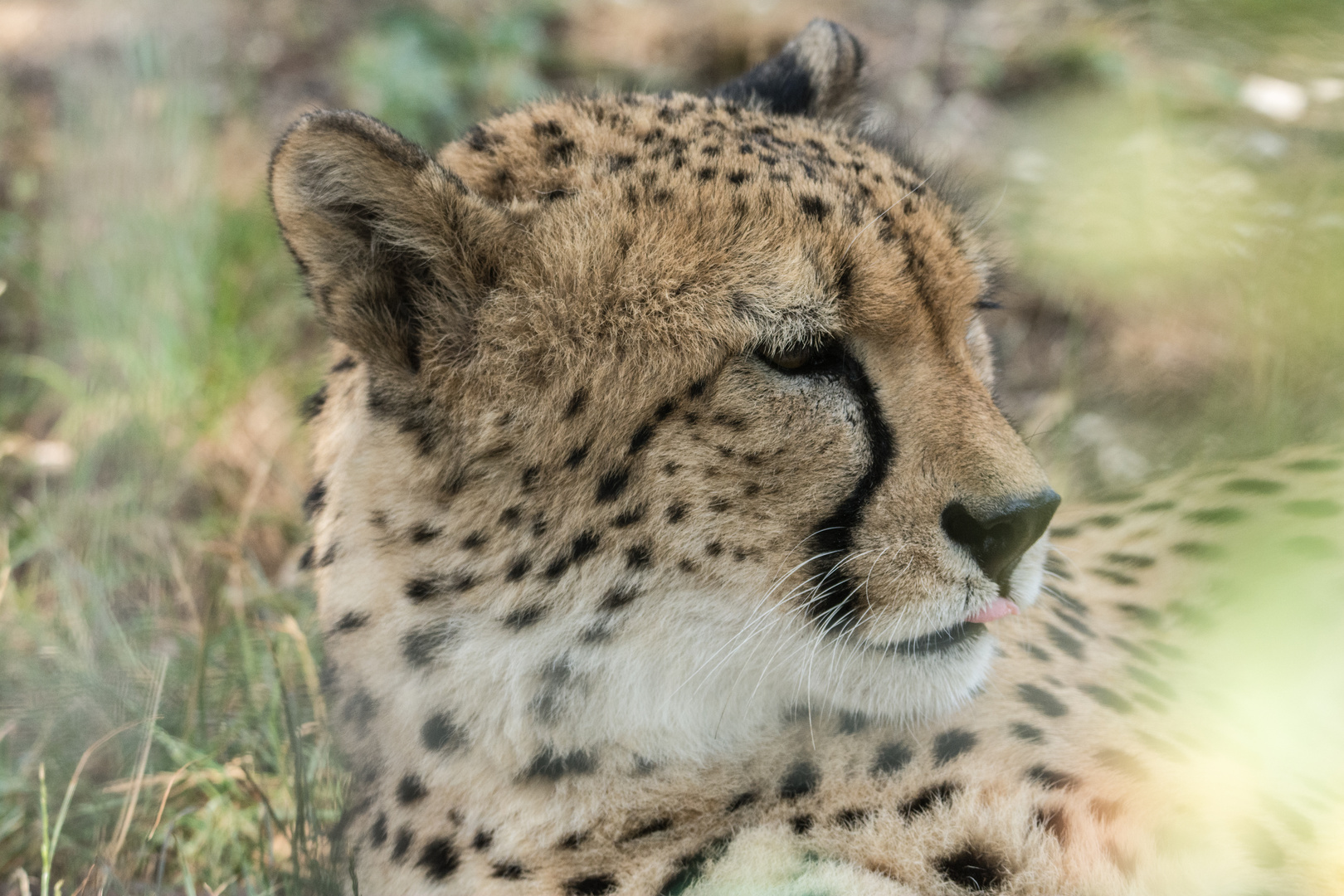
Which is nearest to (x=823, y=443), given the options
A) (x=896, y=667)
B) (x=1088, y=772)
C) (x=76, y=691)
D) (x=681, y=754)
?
(x=896, y=667)

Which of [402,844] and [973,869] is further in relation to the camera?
[402,844]

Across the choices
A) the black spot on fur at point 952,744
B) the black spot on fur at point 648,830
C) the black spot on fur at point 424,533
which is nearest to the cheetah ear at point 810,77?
the black spot on fur at point 424,533

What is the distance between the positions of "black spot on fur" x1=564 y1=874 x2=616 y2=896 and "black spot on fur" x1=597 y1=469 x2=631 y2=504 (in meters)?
0.45

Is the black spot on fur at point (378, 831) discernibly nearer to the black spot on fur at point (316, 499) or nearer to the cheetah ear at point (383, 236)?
the black spot on fur at point (316, 499)

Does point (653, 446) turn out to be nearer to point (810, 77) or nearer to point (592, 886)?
point (592, 886)

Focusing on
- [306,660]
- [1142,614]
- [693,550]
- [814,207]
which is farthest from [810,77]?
[306,660]

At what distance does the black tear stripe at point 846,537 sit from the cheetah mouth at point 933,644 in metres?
0.07

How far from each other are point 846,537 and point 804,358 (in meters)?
0.22

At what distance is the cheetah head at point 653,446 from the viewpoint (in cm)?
140

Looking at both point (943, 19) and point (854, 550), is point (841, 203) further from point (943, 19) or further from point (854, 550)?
point (943, 19)

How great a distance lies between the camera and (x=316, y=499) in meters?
1.67

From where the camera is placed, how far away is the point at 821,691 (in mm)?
1487

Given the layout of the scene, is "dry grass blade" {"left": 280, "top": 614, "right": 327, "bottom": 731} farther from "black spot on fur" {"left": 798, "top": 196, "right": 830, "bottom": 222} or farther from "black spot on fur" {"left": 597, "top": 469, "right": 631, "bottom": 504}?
"black spot on fur" {"left": 798, "top": 196, "right": 830, "bottom": 222}

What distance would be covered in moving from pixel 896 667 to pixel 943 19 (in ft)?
13.4
